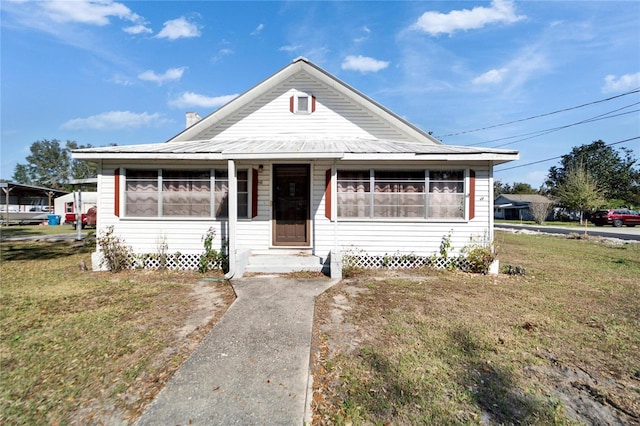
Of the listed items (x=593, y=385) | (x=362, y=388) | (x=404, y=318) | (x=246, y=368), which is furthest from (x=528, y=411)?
(x=246, y=368)

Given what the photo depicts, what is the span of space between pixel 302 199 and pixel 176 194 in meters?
3.51

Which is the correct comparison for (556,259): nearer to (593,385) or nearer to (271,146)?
(593,385)

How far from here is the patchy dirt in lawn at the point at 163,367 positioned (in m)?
2.51

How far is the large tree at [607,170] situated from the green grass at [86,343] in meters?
55.1

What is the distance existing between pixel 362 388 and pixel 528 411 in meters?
1.52

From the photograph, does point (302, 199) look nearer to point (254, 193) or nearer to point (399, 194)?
point (254, 193)

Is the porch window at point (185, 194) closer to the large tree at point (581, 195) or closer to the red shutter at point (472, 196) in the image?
the red shutter at point (472, 196)

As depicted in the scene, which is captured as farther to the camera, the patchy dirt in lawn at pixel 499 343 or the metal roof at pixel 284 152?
the metal roof at pixel 284 152

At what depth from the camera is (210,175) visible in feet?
26.2

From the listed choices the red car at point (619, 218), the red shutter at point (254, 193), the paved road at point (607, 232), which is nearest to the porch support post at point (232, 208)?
the red shutter at point (254, 193)

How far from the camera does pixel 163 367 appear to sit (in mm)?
3227

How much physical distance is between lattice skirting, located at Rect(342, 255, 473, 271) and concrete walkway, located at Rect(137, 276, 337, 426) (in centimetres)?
334

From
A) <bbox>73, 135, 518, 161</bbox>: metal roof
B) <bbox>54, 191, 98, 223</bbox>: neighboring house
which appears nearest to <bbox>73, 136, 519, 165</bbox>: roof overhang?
<bbox>73, 135, 518, 161</bbox>: metal roof

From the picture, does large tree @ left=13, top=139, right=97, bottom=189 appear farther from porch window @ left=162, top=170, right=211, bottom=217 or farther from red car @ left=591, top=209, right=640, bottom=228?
red car @ left=591, top=209, right=640, bottom=228
